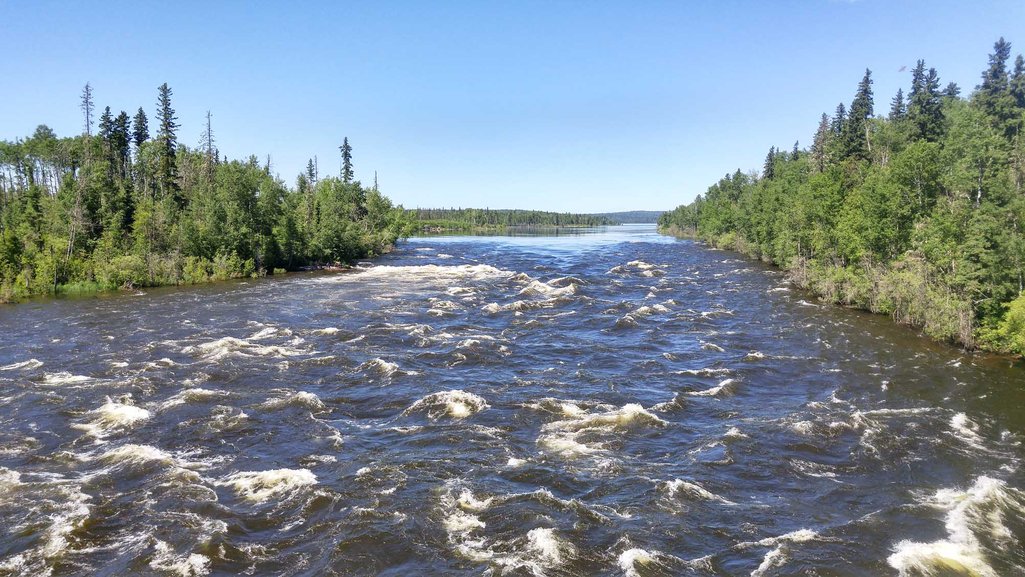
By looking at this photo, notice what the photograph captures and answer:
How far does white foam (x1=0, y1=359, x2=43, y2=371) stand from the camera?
29.4m

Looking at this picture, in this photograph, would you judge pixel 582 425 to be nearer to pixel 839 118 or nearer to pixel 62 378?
pixel 62 378

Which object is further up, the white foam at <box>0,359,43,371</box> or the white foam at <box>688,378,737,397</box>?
the white foam at <box>0,359,43,371</box>

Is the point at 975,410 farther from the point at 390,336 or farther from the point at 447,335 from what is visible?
the point at 390,336

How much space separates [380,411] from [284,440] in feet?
13.9

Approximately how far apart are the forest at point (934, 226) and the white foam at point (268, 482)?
34.0m

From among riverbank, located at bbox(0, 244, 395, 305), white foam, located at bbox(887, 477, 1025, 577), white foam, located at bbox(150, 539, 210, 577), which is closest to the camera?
white foam, located at bbox(150, 539, 210, 577)

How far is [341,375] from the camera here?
29516 mm

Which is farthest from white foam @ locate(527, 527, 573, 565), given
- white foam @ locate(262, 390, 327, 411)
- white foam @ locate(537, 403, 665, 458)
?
Answer: white foam @ locate(262, 390, 327, 411)

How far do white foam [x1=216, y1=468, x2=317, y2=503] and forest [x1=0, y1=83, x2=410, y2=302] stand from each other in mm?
45679

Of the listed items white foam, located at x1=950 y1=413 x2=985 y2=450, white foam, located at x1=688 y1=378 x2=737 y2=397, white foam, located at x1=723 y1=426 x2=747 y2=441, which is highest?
white foam, located at x1=688 y1=378 x2=737 y2=397

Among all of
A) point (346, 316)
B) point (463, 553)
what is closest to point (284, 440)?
point (463, 553)

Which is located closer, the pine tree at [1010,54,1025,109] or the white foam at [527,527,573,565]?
the white foam at [527,527,573,565]

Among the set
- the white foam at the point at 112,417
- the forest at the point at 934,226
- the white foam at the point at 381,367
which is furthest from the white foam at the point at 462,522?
the forest at the point at 934,226

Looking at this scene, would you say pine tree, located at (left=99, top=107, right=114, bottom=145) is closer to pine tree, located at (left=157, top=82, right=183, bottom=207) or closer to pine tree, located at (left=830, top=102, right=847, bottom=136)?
pine tree, located at (left=157, top=82, right=183, bottom=207)
